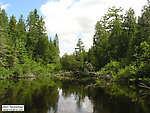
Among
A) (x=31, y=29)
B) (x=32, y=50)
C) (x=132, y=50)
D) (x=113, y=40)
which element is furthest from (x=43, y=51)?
(x=132, y=50)

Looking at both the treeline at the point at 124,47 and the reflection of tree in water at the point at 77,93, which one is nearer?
the reflection of tree in water at the point at 77,93

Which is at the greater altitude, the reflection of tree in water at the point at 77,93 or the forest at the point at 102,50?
the forest at the point at 102,50

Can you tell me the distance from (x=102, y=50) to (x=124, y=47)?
7.17 m

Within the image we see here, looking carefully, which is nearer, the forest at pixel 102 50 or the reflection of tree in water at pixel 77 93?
the reflection of tree in water at pixel 77 93

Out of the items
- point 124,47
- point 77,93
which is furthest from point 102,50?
point 77,93

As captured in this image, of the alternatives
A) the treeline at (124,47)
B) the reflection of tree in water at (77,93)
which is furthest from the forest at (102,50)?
the reflection of tree in water at (77,93)

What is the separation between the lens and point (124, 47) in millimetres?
32469

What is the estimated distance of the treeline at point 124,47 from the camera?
21.2m

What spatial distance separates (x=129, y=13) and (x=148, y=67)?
19533 mm

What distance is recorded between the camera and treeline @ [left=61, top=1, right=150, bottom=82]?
21.2 meters

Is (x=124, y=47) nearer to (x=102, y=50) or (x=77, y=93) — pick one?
(x=102, y=50)

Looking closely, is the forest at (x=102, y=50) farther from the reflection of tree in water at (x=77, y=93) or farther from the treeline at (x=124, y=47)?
the reflection of tree in water at (x=77, y=93)

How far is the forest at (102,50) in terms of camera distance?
23297mm

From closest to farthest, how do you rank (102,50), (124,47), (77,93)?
(77,93) → (124,47) → (102,50)
